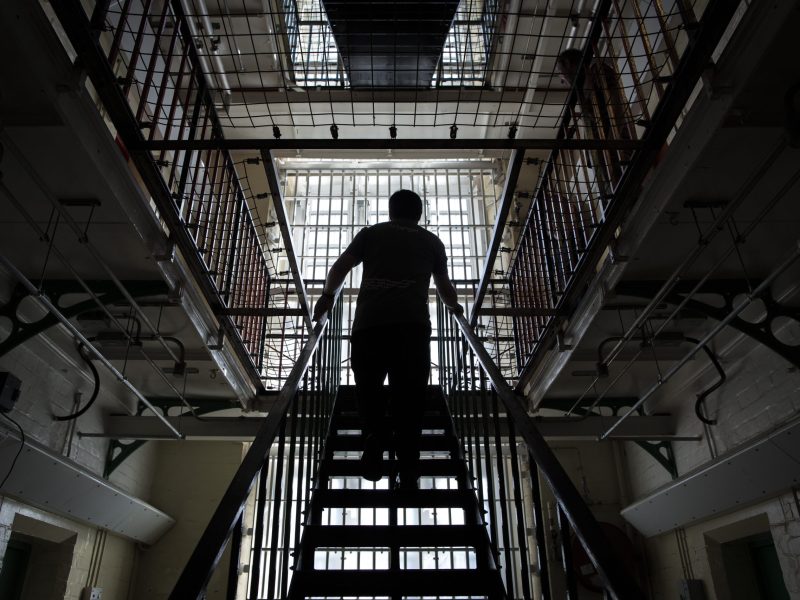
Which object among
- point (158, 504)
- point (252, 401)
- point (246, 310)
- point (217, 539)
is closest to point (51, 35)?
point (217, 539)

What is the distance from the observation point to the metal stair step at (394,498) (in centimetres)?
270

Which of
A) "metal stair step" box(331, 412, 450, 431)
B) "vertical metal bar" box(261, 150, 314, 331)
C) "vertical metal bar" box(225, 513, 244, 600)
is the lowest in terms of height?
"vertical metal bar" box(225, 513, 244, 600)

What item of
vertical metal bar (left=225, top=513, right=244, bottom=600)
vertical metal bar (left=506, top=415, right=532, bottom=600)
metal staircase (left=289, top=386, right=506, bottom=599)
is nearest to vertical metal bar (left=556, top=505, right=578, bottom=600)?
vertical metal bar (left=506, top=415, right=532, bottom=600)

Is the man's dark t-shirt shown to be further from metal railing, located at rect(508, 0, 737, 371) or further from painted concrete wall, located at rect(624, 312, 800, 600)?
painted concrete wall, located at rect(624, 312, 800, 600)

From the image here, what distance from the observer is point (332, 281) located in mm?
2775

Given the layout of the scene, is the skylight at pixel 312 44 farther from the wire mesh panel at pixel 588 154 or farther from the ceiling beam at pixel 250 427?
the ceiling beam at pixel 250 427

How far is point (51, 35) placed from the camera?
2.09 metres

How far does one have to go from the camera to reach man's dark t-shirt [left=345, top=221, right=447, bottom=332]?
2529 mm

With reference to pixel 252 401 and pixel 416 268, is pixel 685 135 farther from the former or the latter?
pixel 252 401

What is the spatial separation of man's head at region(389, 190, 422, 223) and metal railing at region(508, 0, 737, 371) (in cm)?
73

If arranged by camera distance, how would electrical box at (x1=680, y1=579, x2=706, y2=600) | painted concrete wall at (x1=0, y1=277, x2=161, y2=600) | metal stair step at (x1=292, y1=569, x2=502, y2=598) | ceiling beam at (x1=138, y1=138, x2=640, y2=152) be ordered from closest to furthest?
metal stair step at (x1=292, y1=569, x2=502, y2=598), ceiling beam at (x1=138, y1=138, x2=640, y2=152), painted concrete wall at (x1=0, y1=277, x2=161, y2=600), electrical box at (x1=680, y1=579, x2=706, y2=600)

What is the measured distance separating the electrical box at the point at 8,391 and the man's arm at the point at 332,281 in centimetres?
216

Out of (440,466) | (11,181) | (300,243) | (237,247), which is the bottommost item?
(440,466)

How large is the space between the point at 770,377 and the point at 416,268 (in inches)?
109
